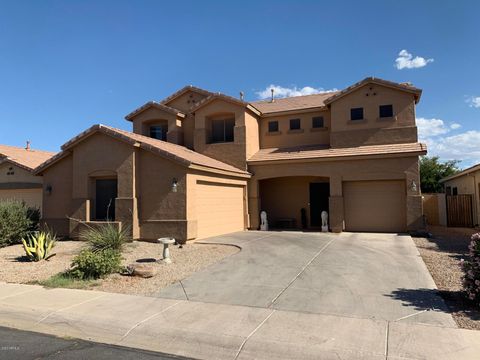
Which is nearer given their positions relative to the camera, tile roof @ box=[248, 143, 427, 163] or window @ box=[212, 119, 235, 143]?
tile roof @ box=[248, 143, 427, 163]

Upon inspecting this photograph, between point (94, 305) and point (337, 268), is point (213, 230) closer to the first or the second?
point (337, 268)

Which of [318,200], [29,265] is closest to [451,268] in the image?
[318,200]

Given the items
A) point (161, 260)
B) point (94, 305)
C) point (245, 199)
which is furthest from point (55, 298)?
point (245, 199)

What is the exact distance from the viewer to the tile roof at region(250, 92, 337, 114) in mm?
22431

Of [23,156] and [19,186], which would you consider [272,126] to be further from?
[23,156]

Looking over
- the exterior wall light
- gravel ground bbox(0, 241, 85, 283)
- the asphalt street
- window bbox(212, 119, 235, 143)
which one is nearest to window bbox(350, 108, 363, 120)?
the exterior wall light

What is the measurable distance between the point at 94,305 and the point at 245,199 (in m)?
13.9

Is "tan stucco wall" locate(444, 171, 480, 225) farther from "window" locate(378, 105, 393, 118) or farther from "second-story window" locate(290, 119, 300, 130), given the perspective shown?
"second-story window" locate(290, 119, 300, 130)

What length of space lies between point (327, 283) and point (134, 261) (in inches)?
236

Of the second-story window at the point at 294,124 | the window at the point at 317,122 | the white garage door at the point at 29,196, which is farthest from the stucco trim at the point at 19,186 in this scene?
the window at the point at 317,122

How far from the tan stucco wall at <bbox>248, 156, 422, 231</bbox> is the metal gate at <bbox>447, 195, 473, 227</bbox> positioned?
5532 millimetres

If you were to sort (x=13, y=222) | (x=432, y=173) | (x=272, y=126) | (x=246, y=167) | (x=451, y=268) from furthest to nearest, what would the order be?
(x=432, y=173) < (x=272, y=126) < (x=246, y=167) < (x=13, y=222) < (x=451, y=268)

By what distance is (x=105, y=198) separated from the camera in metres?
17.0

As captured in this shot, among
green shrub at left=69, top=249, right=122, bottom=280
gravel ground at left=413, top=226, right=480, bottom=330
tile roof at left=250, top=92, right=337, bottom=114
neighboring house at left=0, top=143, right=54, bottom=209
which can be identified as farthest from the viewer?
tile roof at left=250, top=92, right=337, bottom=114
